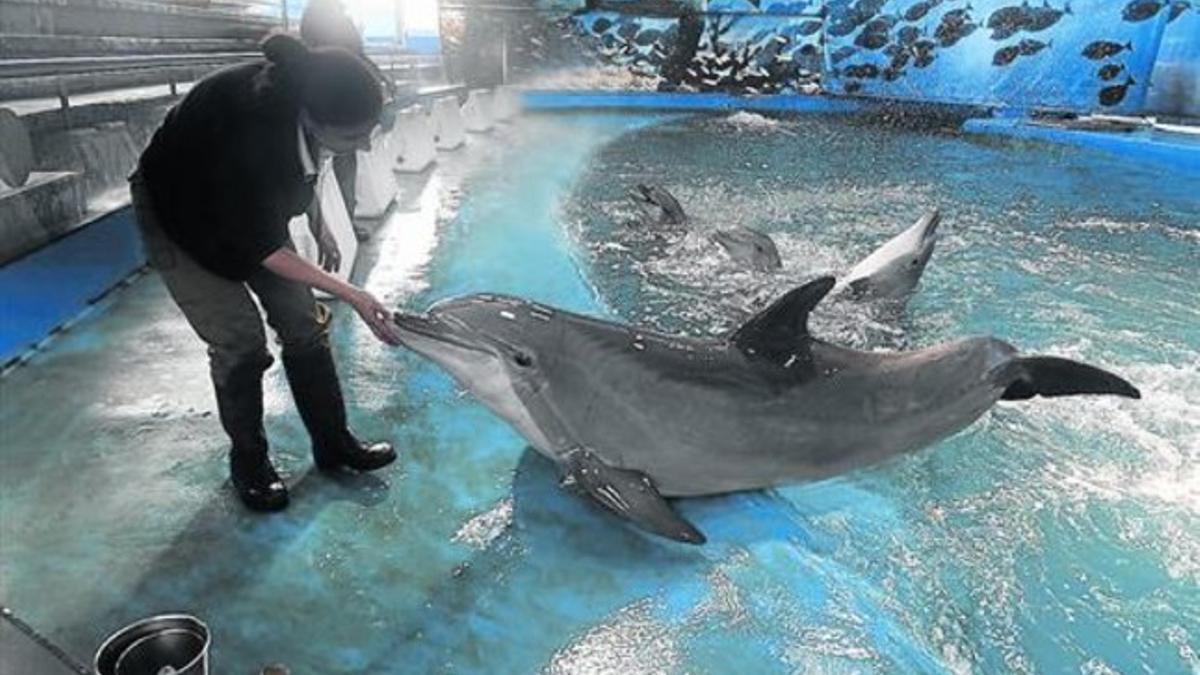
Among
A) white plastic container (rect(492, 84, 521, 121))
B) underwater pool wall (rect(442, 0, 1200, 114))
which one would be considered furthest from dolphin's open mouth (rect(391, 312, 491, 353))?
underwater pool wall (rect(442, 0, 1200, 114))

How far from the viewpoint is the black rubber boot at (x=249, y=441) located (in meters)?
3.08

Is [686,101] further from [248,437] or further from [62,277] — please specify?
[248,437]

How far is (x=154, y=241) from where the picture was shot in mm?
2848

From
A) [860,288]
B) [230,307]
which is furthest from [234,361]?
[860,288]

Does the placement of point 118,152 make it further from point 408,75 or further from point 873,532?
point 408,75

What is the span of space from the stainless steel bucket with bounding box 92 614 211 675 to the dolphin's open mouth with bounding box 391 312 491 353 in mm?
1228

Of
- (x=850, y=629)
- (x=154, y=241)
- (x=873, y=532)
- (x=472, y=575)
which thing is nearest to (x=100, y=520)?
(x=154, y=241)

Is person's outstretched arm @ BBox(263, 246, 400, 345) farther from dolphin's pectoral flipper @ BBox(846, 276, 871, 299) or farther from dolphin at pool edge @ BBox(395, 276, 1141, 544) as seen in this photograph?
dolphin's pectoral flipper @ BBox(846, 276, 871, 299)

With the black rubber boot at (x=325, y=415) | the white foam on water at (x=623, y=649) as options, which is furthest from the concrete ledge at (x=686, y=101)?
the white foam on water at (x=623, y=649)

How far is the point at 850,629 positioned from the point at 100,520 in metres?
2.65

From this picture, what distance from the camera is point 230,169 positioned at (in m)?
2.62

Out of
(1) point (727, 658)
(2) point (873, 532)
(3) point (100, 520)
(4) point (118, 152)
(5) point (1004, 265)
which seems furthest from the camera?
(5) point (1004, 265)

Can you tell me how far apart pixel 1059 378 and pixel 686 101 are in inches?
835

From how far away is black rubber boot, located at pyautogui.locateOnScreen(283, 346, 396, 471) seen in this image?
329 cm
